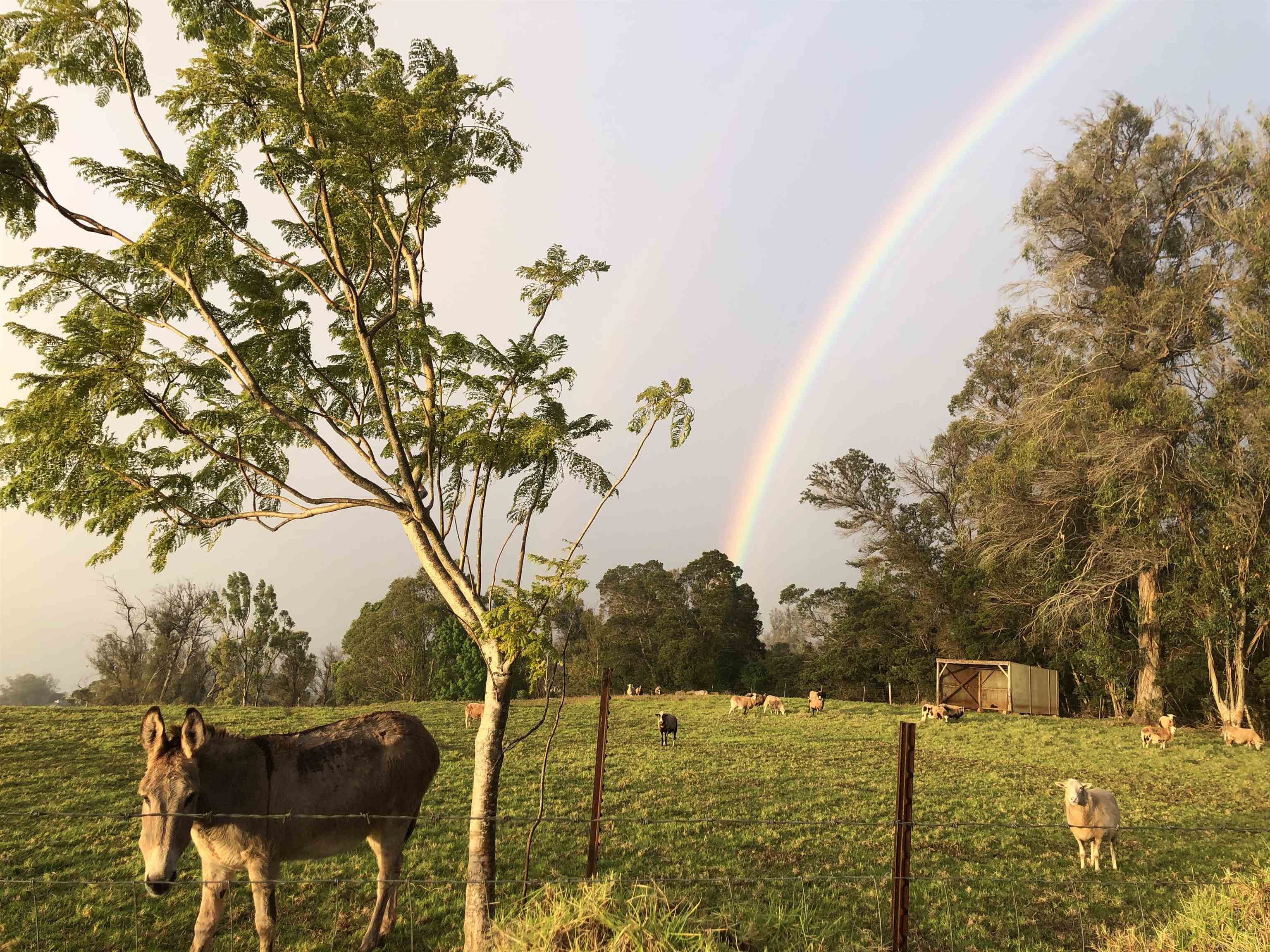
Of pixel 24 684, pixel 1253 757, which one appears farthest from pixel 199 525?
pixel 24 684

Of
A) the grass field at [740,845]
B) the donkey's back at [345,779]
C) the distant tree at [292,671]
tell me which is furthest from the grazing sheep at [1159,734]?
the distant tree at [292,671]

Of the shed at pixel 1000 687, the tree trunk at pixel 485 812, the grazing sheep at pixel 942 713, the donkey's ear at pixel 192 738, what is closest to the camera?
the donkey's ear at pixel 192 738

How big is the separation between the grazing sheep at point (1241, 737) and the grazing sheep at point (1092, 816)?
18.2m

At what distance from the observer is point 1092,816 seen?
29.2 ft

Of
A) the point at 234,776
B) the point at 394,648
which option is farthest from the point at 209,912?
the point at 394,648

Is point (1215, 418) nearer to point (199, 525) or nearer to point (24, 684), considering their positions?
point (199, 525)

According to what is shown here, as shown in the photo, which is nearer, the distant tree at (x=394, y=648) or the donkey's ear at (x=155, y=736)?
the donkey's ear at (x=155, y=736)

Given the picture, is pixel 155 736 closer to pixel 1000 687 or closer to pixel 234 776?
pixel 234 776

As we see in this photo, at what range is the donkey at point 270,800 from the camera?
15.6 feet

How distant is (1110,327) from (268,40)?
98.4 ft

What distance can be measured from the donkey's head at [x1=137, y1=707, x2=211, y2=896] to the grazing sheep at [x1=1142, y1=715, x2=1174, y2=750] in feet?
83.5

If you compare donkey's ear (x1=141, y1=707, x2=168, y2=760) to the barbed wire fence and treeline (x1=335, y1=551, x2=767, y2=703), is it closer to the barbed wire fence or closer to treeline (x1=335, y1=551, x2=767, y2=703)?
the barbed wire fence

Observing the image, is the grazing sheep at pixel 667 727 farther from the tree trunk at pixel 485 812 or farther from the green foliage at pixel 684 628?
the green foliage at pixel 684 628

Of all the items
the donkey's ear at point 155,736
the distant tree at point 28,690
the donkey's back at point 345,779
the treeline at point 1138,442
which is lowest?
the distant tree at point 28,690
